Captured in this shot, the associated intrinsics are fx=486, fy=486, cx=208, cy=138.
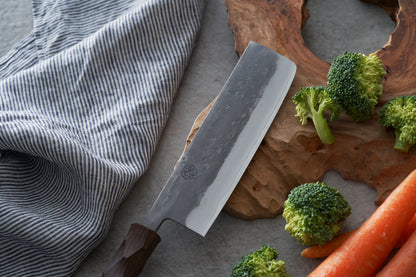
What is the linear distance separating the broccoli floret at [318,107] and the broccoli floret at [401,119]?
0.14 m

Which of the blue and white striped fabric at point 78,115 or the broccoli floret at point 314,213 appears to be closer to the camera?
the broccoli floret at point 314,213

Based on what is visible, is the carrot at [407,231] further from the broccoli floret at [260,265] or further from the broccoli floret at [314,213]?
the broccoli floret at [260,265]

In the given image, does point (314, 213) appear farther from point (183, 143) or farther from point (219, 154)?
point (183, 143)

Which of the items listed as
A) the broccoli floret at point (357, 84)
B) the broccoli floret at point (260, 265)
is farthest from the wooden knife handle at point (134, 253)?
the broccoli floret at point (357, 84)

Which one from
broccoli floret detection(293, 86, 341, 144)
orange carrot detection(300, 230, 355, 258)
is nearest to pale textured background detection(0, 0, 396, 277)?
orange carrot detection(300, 230, 355, 258)

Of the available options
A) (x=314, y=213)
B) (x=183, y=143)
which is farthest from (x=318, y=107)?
(x=183, y=143)

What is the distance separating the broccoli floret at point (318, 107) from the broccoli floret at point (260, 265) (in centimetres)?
38

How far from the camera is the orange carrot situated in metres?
1.35

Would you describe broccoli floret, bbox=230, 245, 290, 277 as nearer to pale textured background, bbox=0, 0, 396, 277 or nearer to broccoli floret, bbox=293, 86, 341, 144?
pale textured background, bbox=0, 0, 396, 277

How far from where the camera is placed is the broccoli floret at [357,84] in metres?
1.41

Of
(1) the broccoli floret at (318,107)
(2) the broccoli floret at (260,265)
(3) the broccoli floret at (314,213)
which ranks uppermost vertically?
(1) the broccoli floret at (318,107)

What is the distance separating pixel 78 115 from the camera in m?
1.58

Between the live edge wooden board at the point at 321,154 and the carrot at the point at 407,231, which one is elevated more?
the live edge wooden board at the point at 321,154

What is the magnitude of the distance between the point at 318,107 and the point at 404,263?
493 millimetres
